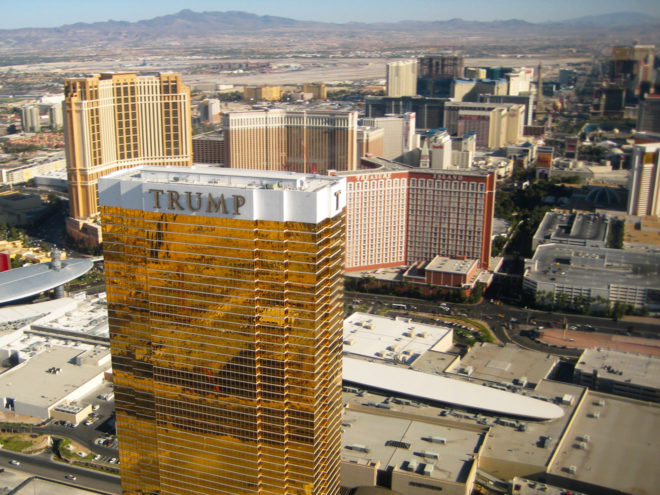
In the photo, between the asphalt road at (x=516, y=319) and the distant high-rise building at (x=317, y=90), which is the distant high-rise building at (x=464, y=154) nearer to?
the asphalt road at (x=516, y=319)

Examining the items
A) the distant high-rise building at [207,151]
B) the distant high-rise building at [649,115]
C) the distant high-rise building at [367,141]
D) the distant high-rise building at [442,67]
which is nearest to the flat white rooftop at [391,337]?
the distant high-rise building at [367,141]

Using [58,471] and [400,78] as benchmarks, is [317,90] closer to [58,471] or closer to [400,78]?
[400,78]

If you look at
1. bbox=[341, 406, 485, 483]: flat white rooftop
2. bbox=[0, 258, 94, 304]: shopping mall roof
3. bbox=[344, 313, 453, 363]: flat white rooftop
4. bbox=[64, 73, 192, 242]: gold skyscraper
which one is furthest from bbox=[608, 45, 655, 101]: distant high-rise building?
bbox=[0, 258, 94, 304]: shopping mall roof

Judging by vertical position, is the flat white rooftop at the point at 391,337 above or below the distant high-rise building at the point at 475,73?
below

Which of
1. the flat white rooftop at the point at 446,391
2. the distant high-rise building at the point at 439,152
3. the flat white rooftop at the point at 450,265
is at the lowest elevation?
the flat white rooftop at the point at 446,391

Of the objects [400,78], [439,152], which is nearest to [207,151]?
[439,152]

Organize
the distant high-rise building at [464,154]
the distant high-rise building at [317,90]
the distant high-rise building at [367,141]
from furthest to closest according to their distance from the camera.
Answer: the distant high-rise building at [317,90] < the distant high-rise building at [464,154] < the distant high-rise building at [367,141]

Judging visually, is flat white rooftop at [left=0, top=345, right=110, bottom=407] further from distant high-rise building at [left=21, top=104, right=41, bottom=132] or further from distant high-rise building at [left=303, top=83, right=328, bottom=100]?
distant high-rise building at [left=303, top=83, right=328, bottom=100]
